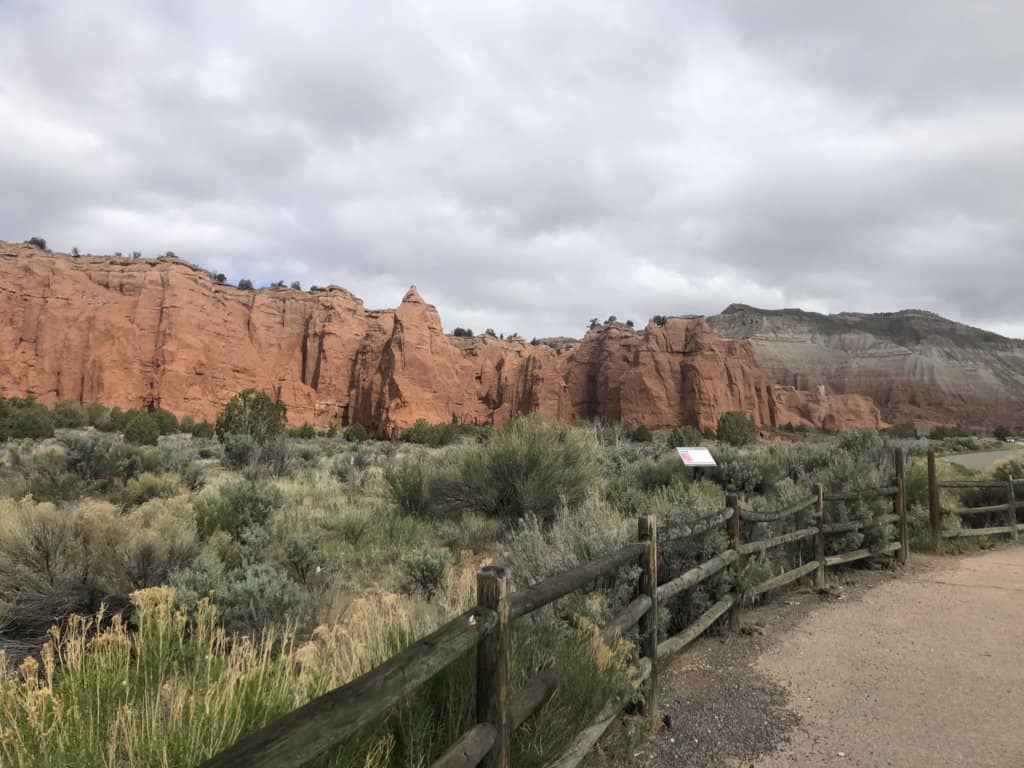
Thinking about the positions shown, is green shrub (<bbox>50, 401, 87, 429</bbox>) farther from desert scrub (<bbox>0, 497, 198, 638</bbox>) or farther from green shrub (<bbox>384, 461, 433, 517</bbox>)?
desert scrub (<bbox>0, 497, 198, 638</bbox>)

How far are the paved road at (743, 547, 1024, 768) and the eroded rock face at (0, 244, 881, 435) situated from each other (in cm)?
4578

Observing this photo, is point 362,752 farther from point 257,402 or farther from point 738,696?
point 257,402

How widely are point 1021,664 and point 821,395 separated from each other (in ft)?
333

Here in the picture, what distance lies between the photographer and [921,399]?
322ft

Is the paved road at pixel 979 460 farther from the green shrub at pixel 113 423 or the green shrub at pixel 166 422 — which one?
the green shrub at pixel 166 422

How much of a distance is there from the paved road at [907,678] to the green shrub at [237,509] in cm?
722

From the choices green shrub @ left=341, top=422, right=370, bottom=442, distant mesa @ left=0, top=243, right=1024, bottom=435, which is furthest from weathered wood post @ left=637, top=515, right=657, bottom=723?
distant mesa @ left=0, top=243, right=1024, bottom=435

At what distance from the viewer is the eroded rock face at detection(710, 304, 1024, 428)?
9681 centimetres

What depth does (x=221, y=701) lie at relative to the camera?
8.72 ft

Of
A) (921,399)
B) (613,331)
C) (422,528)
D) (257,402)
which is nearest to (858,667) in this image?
(422,528)

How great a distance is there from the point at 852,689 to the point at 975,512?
367 inches

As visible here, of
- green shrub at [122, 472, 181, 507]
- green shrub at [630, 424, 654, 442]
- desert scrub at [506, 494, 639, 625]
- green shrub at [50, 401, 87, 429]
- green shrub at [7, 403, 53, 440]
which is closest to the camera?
desert scrub at [506, 494, 639, 625]

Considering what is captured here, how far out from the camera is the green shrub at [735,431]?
5044 centimetres

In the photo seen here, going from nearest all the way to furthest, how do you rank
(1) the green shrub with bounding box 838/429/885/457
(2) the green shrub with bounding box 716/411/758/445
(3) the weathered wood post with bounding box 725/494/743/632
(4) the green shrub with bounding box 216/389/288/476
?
(3) the weathered wood post with bounding box 725/494/743/632
(1) the green shrub with bounding box 838/429/885/457
(4) the green shrub with bounding box 216/389/288/476
(2) the green shrub with bounding box 716/411/758/445
